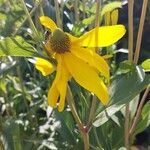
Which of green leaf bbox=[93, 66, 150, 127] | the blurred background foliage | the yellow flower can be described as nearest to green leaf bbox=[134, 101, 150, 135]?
the blurred background foliage

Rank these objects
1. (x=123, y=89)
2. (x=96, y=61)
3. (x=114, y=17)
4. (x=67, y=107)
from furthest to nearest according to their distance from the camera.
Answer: (x=67, y=107) < (x=114, y=17) < (x=123, y=89) < (x=96, y=61)

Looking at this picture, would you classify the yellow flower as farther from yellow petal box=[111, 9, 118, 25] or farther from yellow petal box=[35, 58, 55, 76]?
yellow petal box=[111, 9, 118, 25]

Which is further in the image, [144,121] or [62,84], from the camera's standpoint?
[144,121]

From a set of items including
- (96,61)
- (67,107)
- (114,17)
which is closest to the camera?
(96,61)

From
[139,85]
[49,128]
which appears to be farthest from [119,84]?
[49,128]

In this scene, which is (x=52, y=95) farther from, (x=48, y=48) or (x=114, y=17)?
(x=114, y=17)

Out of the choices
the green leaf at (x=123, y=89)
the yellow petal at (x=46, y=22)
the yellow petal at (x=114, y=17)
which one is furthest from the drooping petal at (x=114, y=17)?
the yellow petal at (x=46, y=22)

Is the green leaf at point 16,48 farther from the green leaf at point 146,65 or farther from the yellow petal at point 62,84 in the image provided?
the green leaf at point 146,65

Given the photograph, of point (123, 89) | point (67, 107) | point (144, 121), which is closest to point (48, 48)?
point (123, 89)
